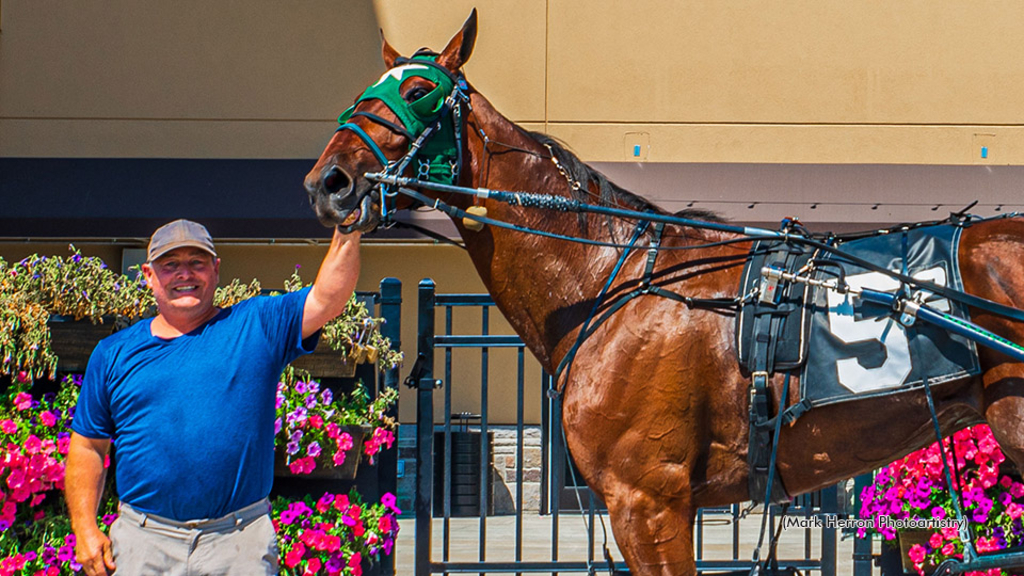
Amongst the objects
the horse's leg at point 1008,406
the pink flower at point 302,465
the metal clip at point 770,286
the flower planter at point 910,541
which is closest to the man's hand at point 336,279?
the metal clip at point 770,286

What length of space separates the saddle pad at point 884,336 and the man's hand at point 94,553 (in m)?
2.33

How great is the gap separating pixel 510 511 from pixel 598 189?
638 cm

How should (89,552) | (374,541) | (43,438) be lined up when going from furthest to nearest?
1. (374,541)
2. (43,438)
3. (89,552)

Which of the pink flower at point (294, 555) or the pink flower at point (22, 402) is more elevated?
the pink flower at point (22, 402)

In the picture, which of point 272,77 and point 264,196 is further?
point 272,77

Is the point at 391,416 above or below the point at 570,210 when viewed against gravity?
below

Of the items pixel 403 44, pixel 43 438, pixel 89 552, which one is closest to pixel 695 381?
pixel 89 552

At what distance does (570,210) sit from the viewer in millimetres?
3381

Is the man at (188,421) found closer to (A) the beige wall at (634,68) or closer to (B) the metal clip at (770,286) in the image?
(B) the metal clip at (770,286)

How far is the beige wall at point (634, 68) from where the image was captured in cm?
970

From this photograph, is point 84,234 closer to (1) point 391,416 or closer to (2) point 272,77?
(2) point 272,77

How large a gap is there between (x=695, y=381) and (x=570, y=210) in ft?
2.37

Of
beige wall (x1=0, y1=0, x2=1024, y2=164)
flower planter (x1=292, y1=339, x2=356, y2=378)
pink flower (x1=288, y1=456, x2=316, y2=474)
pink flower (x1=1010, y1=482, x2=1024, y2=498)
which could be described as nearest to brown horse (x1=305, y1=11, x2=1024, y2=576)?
flower planter (x1=292, y1=339, x2=356, y2=378)

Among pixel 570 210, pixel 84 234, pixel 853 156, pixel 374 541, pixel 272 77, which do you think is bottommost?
pixel 374 541
